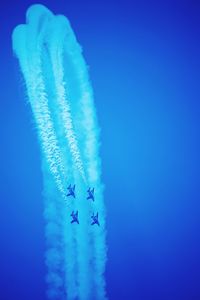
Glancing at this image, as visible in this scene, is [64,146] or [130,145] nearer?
[64,146]

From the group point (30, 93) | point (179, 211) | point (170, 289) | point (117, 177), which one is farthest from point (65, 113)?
point (170, 289)

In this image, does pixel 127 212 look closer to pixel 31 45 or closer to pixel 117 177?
pixel 117 177

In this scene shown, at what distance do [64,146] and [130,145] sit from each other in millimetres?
1073

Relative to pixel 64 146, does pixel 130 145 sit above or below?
above

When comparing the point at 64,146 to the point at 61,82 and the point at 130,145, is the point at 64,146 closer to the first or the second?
the point at 61,82

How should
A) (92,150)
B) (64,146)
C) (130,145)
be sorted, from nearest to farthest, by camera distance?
(64,146) < (92,150) < (130,145)

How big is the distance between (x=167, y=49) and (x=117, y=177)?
2133 millimetres

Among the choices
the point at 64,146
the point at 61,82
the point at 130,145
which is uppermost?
the point at 61,82

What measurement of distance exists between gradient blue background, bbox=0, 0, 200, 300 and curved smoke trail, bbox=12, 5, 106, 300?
0.19 metres

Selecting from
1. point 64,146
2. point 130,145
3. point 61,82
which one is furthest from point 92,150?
point 61,82

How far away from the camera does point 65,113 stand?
3.87 meters

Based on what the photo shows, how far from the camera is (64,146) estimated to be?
399 centimetres

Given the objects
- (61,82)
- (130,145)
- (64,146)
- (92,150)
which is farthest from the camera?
(130,145)

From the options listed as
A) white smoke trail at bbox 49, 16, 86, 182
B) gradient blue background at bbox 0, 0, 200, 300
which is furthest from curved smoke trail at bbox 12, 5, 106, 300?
gradient blue background at bbox 0, 0, 200, 300
